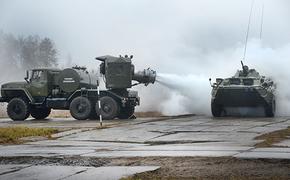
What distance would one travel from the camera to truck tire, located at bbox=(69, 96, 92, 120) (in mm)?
26375

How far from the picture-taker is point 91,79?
28406mm

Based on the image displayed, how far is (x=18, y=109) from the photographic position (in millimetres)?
28016

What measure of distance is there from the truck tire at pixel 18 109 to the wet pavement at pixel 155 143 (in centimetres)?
876

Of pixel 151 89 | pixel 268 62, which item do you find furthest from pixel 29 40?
pixel 268 62

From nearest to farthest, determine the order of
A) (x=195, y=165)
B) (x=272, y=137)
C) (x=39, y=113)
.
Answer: (x=195, y=165), (x=272, y=137), (x=39, y=113)

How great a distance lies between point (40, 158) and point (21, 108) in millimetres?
16430

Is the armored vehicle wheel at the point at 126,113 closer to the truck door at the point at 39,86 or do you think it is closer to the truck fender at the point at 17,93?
the truck door at the point at 39,86

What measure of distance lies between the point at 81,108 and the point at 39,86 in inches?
104

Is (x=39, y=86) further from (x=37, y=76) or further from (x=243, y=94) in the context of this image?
(x=243, y=94)

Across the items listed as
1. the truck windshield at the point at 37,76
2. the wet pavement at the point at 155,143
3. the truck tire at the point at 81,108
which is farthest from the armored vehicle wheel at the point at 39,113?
the wet pavement at the point at 155,143

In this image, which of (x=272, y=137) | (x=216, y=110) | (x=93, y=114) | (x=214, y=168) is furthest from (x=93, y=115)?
(x=214, y=168)

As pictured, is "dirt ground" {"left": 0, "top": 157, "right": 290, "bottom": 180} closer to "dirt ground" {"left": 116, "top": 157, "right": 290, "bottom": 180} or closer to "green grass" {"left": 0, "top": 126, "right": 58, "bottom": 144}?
"dirt ground" {"left": 116, "top": 157, "right": 290, "bottom": 180}

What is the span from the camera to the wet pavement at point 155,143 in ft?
39.8

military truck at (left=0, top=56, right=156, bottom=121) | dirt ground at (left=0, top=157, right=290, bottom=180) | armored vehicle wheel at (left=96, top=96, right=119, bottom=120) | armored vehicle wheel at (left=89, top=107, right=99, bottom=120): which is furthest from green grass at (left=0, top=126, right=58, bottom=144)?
armored vehicle wheel at (left=89, top=107, right=99, bottom=120)
